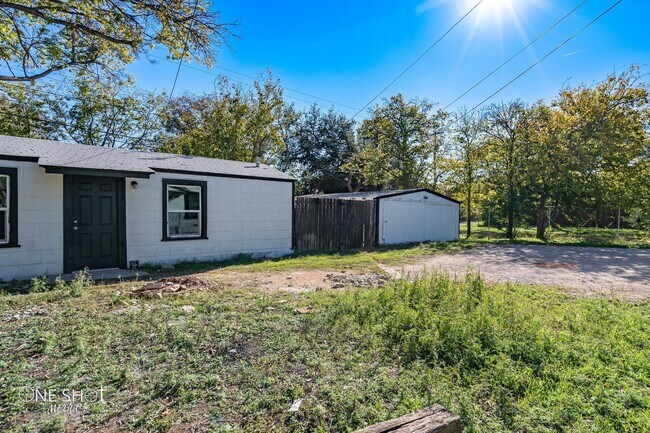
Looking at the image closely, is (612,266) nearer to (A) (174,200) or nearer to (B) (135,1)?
(A) (174,200)

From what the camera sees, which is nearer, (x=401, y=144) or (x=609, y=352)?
(x=609, y=352)

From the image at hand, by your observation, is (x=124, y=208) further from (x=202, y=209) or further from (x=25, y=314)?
(x=25, y=314)

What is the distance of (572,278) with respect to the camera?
23.1 ft

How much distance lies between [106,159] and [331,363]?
7111mm

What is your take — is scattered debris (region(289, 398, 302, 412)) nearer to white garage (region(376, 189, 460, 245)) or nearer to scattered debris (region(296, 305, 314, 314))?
scattered debris (region(296, 305, 314, 314))

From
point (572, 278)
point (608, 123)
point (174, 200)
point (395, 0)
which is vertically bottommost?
point (572, 278)

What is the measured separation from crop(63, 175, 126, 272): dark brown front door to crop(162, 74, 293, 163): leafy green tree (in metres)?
10.7

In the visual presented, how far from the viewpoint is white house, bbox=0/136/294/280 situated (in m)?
6.21

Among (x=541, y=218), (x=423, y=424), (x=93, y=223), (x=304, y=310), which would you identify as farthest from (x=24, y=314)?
(x=541, y=218)

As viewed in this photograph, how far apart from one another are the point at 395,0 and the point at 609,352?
32.2 feet

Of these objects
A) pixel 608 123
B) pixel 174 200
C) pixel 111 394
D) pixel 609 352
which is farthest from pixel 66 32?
pixel 608 123

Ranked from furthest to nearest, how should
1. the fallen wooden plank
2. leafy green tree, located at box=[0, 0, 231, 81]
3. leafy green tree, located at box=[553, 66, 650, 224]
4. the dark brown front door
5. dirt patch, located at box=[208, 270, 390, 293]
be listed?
1. leafy green tree, located at box=[553, 66, 650, 224]
2. leafy green tree, located at box=[0, 0, 231, 81]
3. the dark brown front door
4. dirt patch, located at box=[208, 270, 390, 293]
5. the fallen wooden plank

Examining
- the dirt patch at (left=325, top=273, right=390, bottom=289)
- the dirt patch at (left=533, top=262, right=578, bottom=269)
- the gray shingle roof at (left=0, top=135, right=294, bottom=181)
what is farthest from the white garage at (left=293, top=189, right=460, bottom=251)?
the dirt patch at (left=533, top=262, right=578, bottom=269)

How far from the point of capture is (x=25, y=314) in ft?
13.4
